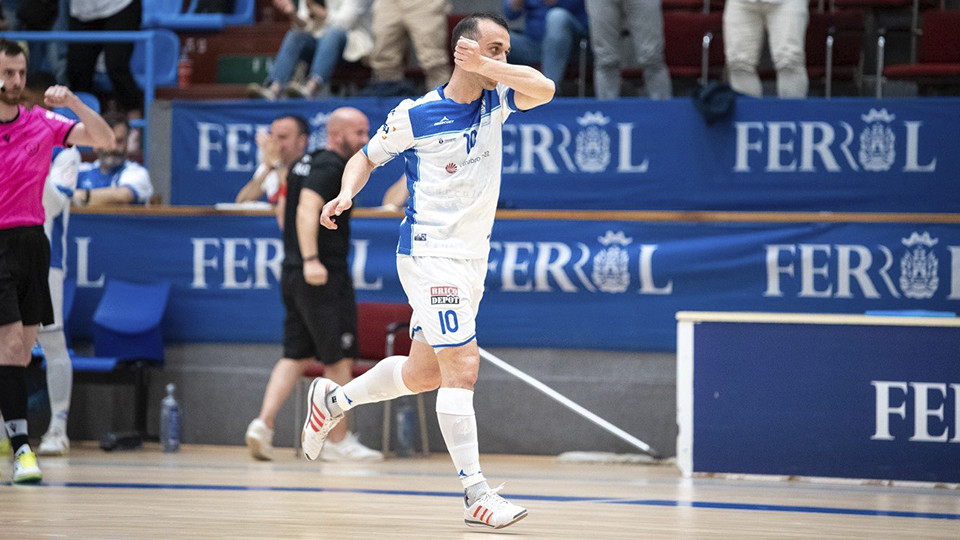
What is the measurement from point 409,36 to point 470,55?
6.11 meters

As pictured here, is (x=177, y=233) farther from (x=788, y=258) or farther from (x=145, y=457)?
(x=788, y=258)

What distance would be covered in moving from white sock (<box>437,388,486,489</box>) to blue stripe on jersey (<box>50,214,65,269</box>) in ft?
15.9

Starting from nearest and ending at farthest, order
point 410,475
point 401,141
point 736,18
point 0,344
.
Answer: point 401,141
point 0,344
point 410,475
point 736,18

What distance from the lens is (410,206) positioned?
588 centimetres

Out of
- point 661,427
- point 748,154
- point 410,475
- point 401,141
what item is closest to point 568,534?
point 401,141

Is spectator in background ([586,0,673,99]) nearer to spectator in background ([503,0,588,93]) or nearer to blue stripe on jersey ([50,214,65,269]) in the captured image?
spectator in background ([503,0,588,93])

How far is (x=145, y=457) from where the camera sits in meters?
9.38

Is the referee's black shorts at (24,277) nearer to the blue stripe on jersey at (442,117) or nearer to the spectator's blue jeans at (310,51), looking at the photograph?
the blue stripe on jersey at (442,117)

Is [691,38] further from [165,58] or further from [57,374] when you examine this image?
[57,374]

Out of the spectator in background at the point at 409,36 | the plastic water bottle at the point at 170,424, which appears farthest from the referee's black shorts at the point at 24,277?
the spectator in background at the point at 409,36

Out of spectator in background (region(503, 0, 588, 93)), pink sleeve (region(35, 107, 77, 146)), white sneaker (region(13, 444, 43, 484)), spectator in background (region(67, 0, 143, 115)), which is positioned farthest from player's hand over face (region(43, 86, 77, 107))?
spectator in background (region(67, 0, 143, 115))

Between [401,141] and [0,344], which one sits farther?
[0,344]

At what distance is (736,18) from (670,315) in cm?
245

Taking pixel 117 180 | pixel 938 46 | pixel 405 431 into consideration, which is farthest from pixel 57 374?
pixel 938 46
